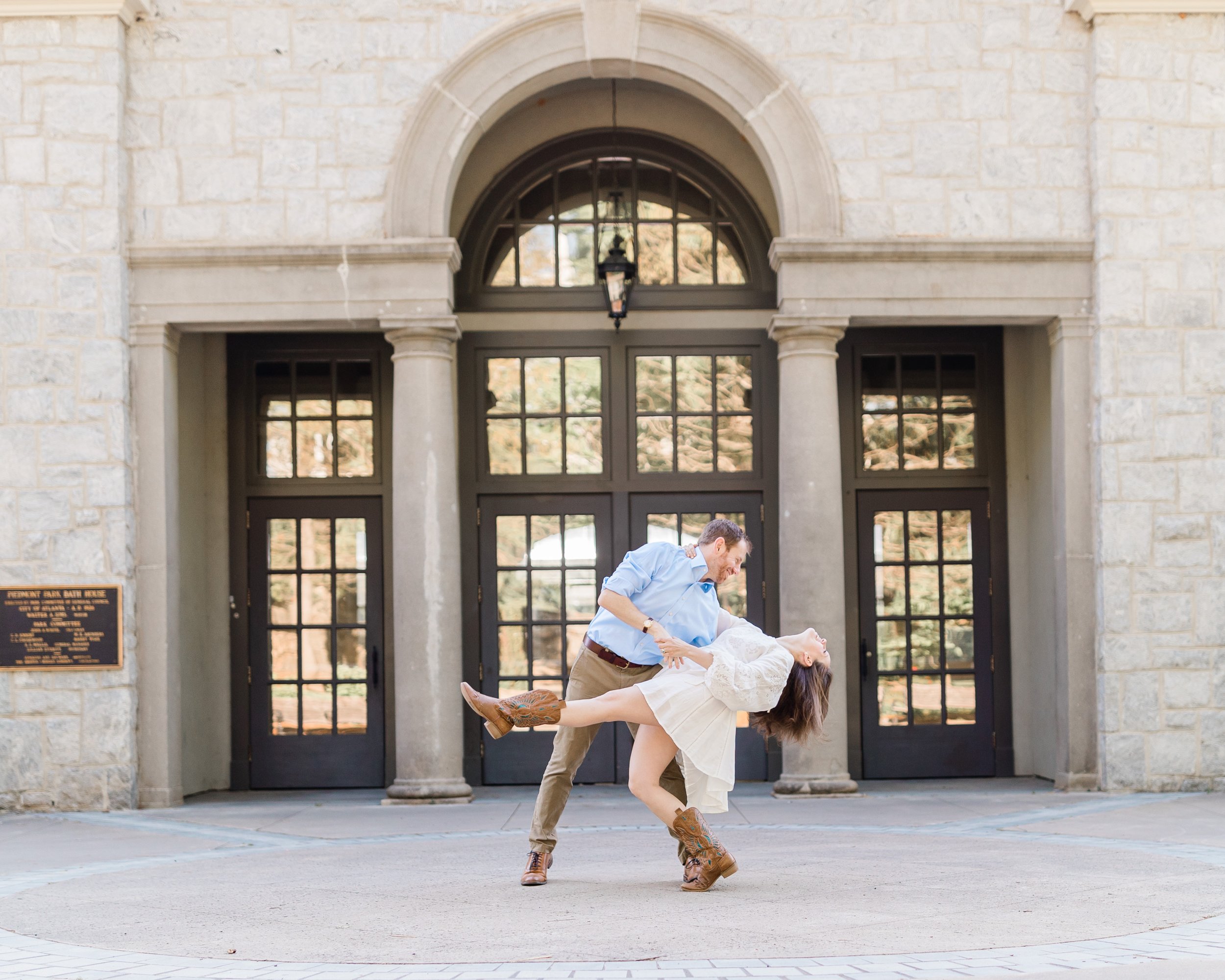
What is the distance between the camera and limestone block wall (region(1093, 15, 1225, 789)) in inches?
354

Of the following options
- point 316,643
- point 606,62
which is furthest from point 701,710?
point 316,643

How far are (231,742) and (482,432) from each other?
2910 millimetres

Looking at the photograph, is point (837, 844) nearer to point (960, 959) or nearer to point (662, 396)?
point (960, 959)

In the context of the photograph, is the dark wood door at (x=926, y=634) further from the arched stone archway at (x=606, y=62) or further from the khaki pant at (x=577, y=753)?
the khaki pant at (x=577, y=753)

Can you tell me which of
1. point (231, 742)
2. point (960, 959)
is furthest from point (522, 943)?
point (231, 742)

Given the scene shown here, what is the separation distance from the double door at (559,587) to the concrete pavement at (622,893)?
1.43 meters

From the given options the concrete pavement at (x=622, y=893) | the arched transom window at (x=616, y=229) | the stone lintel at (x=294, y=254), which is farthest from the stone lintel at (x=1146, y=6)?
the concrete pavement at (x=622, y=893)

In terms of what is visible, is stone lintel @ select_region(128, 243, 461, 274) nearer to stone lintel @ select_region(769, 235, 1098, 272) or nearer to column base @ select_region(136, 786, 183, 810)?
stone lintel @ select_region(769, 235, 1098, 272)

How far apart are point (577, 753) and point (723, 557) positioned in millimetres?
1016

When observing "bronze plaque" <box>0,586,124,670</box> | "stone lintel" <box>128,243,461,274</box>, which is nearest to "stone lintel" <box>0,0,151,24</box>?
"stone lintel" <box>128,243,461,274</box>

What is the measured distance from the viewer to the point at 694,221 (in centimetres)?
1048

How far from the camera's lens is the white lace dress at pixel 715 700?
5.39 m

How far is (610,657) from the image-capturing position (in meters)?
5.98

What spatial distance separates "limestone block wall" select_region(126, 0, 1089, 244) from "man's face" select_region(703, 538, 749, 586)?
4.09m
